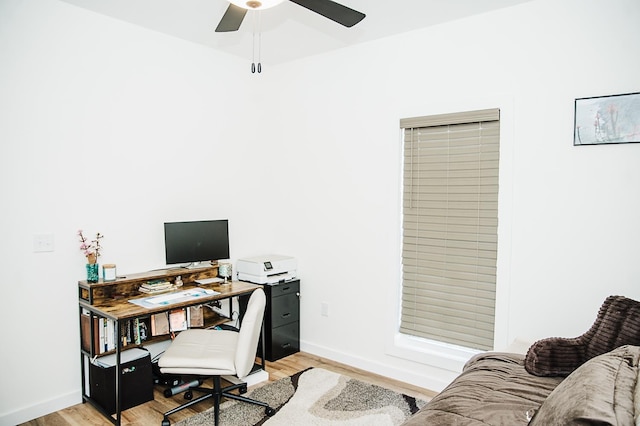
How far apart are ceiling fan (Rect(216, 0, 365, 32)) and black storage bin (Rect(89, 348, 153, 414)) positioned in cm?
228

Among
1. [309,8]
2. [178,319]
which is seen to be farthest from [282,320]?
[309,8]

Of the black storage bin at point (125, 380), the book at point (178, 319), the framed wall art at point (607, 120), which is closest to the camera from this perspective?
the framed wall art at point (607, 120)

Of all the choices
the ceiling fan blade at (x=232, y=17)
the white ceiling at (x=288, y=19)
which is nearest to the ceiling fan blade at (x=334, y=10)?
the ceiling fan blade at (x=232, y=17)

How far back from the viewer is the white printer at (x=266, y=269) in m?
3.80

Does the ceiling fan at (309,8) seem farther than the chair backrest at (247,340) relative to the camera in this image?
No

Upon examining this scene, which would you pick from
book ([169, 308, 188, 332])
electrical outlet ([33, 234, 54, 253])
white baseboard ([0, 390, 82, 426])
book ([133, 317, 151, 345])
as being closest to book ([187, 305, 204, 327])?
book ([169, 308, 188, 332])

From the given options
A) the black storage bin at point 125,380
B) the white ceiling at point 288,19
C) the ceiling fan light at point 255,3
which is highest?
the white ceiling at point 288,19

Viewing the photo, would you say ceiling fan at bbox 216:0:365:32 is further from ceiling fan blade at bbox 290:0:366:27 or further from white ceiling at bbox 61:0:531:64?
white ceiling at bbox 61:0:531:64

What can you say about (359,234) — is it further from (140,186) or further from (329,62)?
(140,186)

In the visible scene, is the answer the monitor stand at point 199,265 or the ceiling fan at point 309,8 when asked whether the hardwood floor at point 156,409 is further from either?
the ceiling fan at point 309,8

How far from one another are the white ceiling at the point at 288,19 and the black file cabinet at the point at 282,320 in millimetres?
2122

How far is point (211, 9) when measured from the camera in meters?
2.98

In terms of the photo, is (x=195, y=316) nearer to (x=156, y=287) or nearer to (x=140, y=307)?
(x=156, y=287)

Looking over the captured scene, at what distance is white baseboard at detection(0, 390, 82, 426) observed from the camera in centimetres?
274
